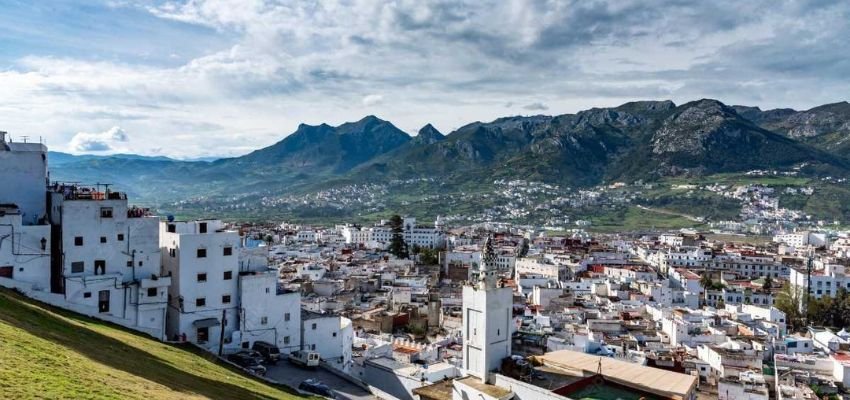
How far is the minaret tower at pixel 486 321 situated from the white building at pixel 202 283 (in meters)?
11.0

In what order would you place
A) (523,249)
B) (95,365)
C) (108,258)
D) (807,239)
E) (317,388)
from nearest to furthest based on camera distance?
(95,365) → (317,388) → (108,258) → (523,249) → (807,239)

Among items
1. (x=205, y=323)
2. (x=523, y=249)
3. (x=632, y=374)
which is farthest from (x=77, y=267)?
(x=523, y=249)

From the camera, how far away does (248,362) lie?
26781 millimetres

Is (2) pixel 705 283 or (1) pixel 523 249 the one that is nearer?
(2) pixel 705 283

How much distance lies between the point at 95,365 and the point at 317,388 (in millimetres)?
9567

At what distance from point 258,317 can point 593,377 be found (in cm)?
1502

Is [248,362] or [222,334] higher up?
[222,334]

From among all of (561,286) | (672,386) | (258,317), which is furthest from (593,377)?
(561,286)

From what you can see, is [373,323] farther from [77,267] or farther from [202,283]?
[77,267]

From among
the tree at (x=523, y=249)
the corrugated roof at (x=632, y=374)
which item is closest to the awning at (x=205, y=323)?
the corrugated roof at (x=632, y=374)

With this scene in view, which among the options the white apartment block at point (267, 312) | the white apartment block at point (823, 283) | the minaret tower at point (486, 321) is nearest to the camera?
the minaret tower at point (486, 321)

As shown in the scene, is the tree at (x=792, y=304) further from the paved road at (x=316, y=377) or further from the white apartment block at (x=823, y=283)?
the paved road at (x=316, y=377)

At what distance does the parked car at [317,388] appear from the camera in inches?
939

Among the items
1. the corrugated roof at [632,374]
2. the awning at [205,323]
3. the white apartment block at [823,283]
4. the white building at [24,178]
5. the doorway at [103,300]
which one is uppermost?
the white building at [24,178]
